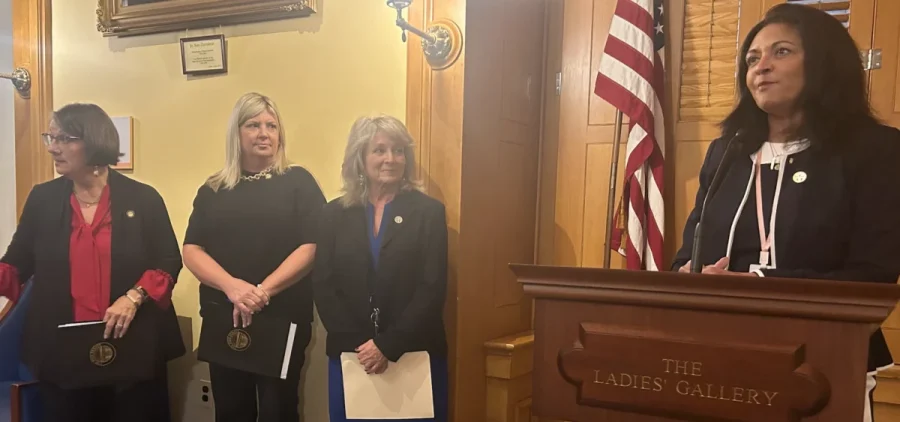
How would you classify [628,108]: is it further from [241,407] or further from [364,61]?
[241,407]

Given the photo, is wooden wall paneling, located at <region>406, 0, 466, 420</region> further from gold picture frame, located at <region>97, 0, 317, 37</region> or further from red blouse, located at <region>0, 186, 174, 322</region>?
red blouse, located at <region>0, 186, 174, 322</region>

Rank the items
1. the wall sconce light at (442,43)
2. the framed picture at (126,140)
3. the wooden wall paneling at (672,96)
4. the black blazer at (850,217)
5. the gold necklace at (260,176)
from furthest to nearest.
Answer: the framed picture at (126,140) < the wooden wall paneling at (672,96) < the gold necklace at (260,176) < the wall sconce light at (442,43) < the black blazer at (850,217)

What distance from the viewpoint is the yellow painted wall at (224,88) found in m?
2.22

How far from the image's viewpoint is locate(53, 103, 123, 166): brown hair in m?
2.18

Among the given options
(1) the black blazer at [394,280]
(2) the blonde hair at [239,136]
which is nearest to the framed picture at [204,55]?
(2) the blonde hair at [239,136]

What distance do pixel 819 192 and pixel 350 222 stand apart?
50.3 inches

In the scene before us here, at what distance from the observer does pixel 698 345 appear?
3.26 ft

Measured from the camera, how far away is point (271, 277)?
2141 millimetres

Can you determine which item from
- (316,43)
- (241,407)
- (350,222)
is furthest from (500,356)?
(316,43)

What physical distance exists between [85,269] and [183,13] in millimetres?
1005

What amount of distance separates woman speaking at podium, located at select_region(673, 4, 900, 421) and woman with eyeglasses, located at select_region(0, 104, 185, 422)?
5.73 ft

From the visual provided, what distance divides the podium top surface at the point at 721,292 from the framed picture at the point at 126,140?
1.99 metres

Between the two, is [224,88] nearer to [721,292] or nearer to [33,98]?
[33,98]

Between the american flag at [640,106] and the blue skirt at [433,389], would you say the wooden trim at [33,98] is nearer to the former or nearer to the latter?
the blue skirt at [433,389]
